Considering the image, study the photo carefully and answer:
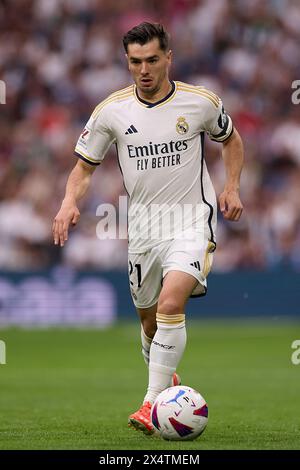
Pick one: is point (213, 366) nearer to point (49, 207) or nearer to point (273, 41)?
point (49, 207)

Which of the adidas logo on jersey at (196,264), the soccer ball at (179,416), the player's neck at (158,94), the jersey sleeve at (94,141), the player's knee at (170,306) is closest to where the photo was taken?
the soccer ball at (179,416)

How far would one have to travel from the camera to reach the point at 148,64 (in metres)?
7.33

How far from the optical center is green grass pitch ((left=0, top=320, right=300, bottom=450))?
695 centimetres

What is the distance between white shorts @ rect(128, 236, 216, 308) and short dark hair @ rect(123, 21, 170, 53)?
52.3 inches

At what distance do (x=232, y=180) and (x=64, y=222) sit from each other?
1286 mm

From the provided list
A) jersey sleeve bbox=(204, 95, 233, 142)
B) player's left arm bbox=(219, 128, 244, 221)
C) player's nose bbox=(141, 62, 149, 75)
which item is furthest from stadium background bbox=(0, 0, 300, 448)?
player's nose bbox=(141, 62, 149, 75)

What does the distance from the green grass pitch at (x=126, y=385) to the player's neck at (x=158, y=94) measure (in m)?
2.27

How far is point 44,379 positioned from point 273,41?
34.8 ft

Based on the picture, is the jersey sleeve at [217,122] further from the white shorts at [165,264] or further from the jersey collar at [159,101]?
the white shorts at [165,264]

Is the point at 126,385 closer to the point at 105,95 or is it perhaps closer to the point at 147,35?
the point at 147,35

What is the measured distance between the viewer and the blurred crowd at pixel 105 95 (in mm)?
18797

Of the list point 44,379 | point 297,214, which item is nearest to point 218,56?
point 297,214

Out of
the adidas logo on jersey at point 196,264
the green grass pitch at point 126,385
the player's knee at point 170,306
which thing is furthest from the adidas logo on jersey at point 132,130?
the green grass pitch at point 126,385

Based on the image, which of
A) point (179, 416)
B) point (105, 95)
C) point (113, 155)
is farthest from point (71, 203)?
point (105, 95)
